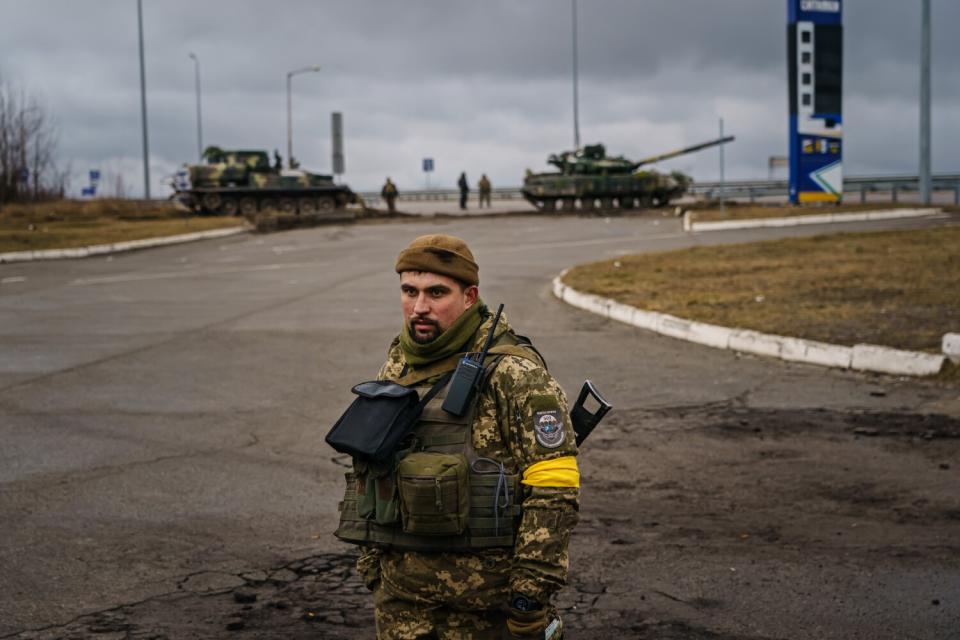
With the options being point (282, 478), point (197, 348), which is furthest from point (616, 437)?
point (197, 348)

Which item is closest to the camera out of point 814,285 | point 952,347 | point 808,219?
point 952,347

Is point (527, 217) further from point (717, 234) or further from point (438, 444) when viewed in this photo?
point (438, 444)

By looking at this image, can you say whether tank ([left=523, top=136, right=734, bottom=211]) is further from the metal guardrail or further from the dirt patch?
the dirt patch

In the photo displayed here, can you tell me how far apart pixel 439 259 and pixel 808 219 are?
3024 cm

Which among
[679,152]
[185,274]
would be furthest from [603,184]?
Answer: [185,274]

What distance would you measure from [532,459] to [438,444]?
0.24m

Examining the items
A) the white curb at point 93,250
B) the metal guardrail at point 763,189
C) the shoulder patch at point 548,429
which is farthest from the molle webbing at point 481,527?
the metal guardrail at point 763,189

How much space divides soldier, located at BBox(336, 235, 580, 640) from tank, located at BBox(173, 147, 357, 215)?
43810 millimetres

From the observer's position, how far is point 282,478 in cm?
707

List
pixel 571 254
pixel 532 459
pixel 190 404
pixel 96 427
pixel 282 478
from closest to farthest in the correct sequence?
pixel 532 459 < pixel 282 478 < pixel 96 427 < pixel 190 404 < pixel 571 254

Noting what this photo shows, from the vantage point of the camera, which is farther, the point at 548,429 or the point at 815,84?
the point at 815,84

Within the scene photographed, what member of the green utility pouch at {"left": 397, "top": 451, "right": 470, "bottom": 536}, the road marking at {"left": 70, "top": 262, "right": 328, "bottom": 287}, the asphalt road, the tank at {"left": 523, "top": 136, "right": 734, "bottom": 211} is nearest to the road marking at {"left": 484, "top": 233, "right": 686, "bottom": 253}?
the road marking at {"left": 70, "top": 262, "right": 328, "bottom": 287}

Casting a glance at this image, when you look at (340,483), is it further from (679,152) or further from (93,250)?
(679,152)

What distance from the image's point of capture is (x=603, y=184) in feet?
153
